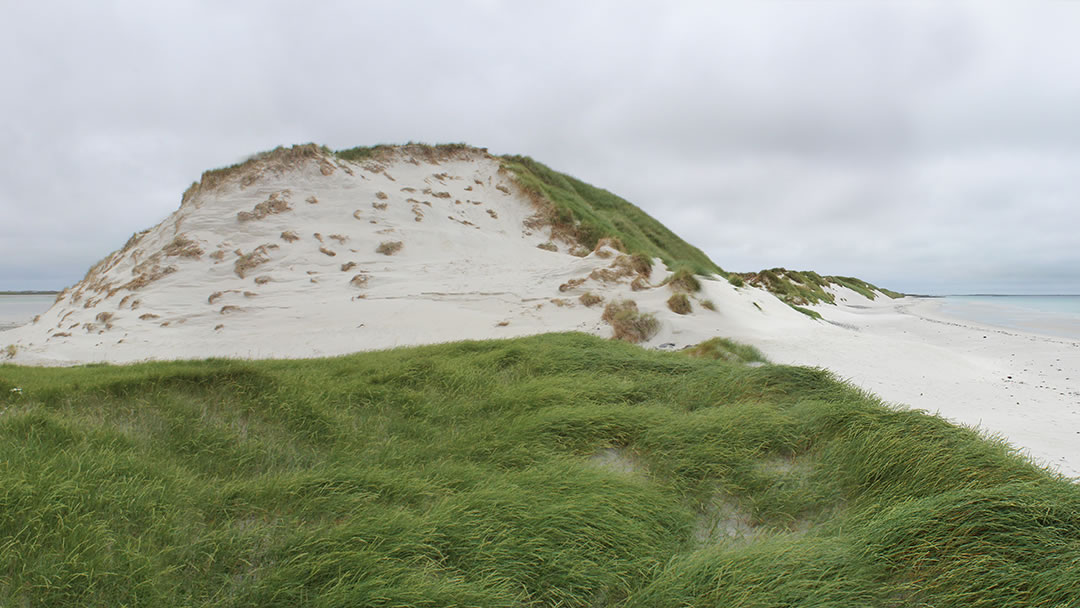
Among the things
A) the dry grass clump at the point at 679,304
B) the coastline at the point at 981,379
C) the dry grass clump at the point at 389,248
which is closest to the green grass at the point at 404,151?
the dry grass clump at the point at 389,248

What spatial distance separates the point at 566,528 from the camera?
2.50 m

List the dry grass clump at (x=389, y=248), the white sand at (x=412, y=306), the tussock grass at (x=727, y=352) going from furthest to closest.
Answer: the dry grass clump at (x=389, y=248)
the white sand at (x=412, y=306)
the tussock grass at (x=727, y=352)

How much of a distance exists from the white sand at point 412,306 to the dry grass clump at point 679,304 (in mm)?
317

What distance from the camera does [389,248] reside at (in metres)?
15.6

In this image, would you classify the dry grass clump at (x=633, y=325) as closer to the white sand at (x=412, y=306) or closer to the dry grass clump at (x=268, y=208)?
the white sand at (x=412, y=306)

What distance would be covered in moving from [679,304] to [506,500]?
8628 millimetres

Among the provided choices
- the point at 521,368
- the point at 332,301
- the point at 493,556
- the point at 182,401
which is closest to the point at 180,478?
the point at 182,401

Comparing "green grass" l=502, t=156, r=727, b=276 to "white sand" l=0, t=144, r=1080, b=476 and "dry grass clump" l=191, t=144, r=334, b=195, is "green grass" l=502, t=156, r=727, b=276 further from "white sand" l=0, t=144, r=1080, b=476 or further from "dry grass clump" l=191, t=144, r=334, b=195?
"dry grass clump" l=191, t=144, r=334, b=195

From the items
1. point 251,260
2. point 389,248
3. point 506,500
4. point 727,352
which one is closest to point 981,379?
point 727,352

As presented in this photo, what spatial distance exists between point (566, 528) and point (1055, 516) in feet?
7.65

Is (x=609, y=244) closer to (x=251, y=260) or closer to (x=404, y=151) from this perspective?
(x=251, y=260)

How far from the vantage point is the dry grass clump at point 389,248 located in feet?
50.7

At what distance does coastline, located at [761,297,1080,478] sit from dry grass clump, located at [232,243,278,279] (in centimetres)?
1400

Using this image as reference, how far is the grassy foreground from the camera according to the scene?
204 cm
